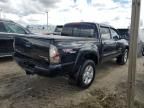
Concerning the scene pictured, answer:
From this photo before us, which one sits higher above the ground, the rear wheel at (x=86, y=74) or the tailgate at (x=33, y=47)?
the tailgate at (x=33, y=47)

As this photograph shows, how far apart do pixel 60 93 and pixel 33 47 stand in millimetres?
1352

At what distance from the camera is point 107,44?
589cm

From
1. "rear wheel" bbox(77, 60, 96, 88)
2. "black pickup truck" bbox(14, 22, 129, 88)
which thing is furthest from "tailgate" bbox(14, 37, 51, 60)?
"rear wheel" bbox(77, 60, 96, 88)

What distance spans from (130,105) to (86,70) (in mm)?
1921

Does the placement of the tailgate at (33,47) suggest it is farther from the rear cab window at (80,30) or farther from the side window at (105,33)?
the side window at (105,33)

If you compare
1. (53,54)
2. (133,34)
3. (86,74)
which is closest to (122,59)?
(86,74)

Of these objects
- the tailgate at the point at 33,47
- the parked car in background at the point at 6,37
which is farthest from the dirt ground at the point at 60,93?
the parked car in background at the point at 6,37

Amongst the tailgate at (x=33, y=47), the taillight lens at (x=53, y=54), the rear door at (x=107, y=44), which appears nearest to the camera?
the taillight lens at (x=53, y=54)

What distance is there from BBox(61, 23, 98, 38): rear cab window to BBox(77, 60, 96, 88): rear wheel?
1.07m

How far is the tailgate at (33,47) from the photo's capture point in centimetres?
378

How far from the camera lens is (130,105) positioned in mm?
2918

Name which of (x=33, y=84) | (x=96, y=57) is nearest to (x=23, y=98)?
(x=33, y=84)

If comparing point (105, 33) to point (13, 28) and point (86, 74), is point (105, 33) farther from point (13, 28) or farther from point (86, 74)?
point (13, 28)

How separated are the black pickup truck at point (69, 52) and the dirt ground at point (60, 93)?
0.41m
